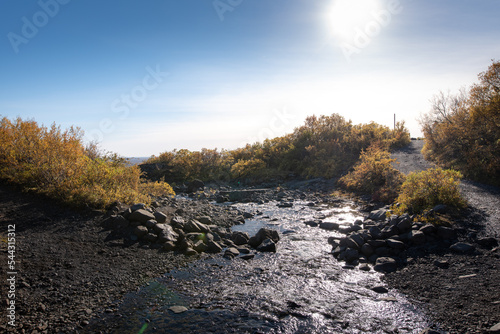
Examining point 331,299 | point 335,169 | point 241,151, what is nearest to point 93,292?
point 331,299

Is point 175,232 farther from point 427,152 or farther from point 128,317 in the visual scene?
point 427,152

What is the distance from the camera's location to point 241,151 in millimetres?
27750

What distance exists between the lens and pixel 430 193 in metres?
8.99

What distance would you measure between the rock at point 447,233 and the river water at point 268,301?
102 inches

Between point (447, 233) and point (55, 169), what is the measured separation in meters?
12.2

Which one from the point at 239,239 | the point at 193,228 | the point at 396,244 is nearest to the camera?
the point at 396,244

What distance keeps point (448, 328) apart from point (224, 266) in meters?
4.58

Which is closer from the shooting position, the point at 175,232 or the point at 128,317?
the point at 128,317

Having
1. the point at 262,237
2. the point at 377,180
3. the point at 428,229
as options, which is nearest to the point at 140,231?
the point at 262,237

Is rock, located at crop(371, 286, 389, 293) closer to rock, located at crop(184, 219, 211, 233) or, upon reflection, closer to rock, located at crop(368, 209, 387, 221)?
rock, located at crop(368, 209, 387, 221)

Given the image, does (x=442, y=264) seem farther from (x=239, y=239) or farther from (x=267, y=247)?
(x=239, y=239)

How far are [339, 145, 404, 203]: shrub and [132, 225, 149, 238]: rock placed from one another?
10.5 meters

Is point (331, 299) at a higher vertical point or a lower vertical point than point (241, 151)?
lower

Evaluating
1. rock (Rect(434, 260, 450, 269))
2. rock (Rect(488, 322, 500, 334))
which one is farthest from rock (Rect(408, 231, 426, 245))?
rock (Rect(488, 322, 500, 334))
